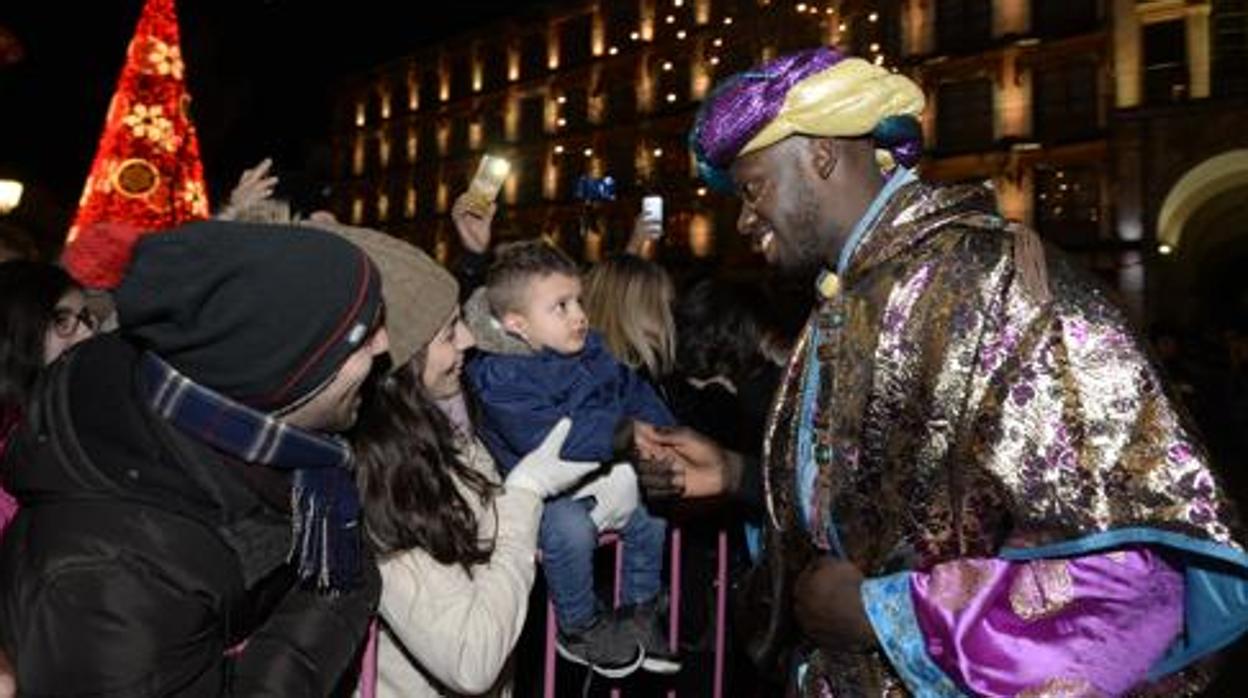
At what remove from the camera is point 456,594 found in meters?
2.59

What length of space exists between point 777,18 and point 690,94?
1310 inches

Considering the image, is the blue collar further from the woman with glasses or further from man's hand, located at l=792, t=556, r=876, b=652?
the woman with glasses

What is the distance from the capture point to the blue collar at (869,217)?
2.28 meters

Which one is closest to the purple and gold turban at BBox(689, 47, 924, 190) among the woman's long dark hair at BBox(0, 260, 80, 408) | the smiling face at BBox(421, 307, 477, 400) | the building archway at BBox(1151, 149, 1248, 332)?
the smiling face at BBox(421, 307, 477, 400)

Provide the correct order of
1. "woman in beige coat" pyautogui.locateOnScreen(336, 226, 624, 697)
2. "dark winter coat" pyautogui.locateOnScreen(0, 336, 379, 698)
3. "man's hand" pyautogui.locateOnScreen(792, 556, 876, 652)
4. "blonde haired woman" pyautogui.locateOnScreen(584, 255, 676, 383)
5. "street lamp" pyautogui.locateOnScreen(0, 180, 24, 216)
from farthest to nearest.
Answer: "street lamp" pyautogui.locateOnScreen(0, 180, 24, 216) → "blonde haired woman" pyautogui.locateOnScreen(584, 255, 676, 383) → "woman in beige coat" pyautogui.locateOnScreen(336, 226, 624, 697) → "man's hand" pyautogui.locateOnScreen(792, 556, 876, 652) → "dark winter coat" pyautogui.locateOnScreen(0, 336, 379, 698)

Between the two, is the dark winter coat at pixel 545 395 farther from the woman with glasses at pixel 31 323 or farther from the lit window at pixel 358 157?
the lit window at pixel 358 157

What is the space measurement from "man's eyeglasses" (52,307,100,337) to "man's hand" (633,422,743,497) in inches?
92.4

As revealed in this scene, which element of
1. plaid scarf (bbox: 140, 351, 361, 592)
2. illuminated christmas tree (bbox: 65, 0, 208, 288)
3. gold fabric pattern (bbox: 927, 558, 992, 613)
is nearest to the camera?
plaid scarf (bbox: 140, 351, 361, 592)

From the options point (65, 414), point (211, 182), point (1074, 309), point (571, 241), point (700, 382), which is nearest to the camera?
point (65, 414)

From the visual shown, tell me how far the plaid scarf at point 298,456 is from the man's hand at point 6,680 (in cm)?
51

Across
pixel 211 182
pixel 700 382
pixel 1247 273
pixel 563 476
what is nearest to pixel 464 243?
pixel 700 382

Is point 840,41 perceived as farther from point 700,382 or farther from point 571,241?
point 700,382

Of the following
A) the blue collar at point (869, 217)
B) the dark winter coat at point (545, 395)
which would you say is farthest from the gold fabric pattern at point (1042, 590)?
the dark winter coat at point (545, 395)

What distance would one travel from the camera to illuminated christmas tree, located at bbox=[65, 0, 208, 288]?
40.4 feet
